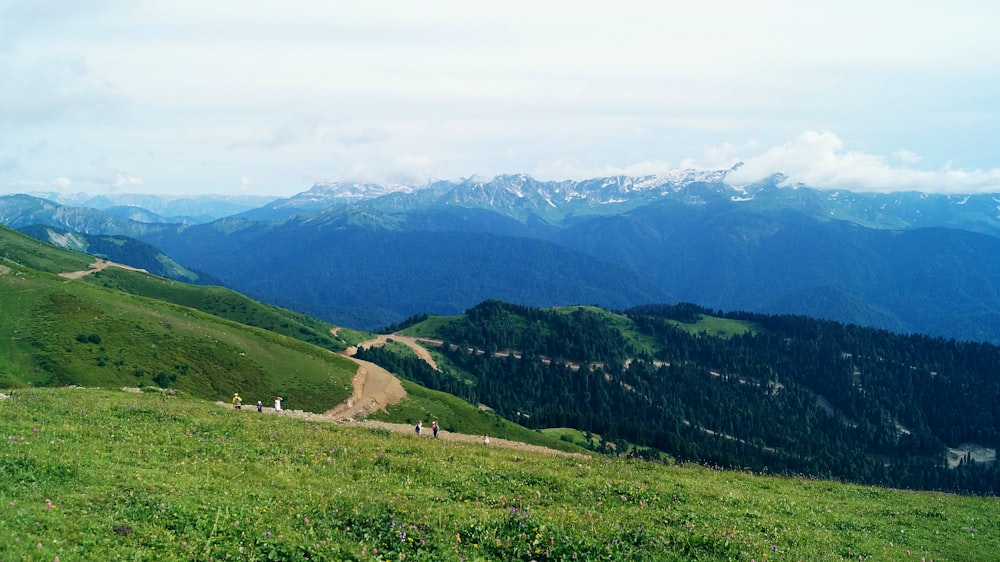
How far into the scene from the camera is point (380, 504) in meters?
22.9

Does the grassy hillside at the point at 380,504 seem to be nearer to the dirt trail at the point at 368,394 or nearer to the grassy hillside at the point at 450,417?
the dirt trail at the point at 368,394

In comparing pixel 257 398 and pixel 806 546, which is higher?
pixel 806 546

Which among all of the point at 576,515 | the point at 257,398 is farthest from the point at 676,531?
the point at 257,398

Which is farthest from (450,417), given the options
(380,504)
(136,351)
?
(380,504)

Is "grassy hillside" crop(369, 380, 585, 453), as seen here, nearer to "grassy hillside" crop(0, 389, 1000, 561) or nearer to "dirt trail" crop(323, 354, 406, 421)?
"dirt trail" crop(323, 354, 406, 421)

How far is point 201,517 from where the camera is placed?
788 inches

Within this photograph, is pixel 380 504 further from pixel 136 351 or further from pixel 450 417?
pixel 136 351

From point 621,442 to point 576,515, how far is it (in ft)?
509

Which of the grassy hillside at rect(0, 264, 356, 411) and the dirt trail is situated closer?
the grassy hillside at rect(0, 264, 356, 411)

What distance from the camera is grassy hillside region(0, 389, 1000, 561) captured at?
62.2ft

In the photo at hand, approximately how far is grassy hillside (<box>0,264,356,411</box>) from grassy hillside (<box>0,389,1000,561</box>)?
5140cm

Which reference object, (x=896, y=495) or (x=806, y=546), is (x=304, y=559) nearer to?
(x=806, y=546)

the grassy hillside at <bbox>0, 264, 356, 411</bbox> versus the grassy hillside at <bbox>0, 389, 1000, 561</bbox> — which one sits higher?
the grassy hillside at <bbox>0, 389, 1000, 561</bbox>

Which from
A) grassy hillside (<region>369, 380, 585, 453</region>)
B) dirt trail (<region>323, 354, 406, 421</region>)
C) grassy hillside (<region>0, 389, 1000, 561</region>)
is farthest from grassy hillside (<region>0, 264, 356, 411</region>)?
grassy hillside (<region>0, 389, 1000, 561</region>)
